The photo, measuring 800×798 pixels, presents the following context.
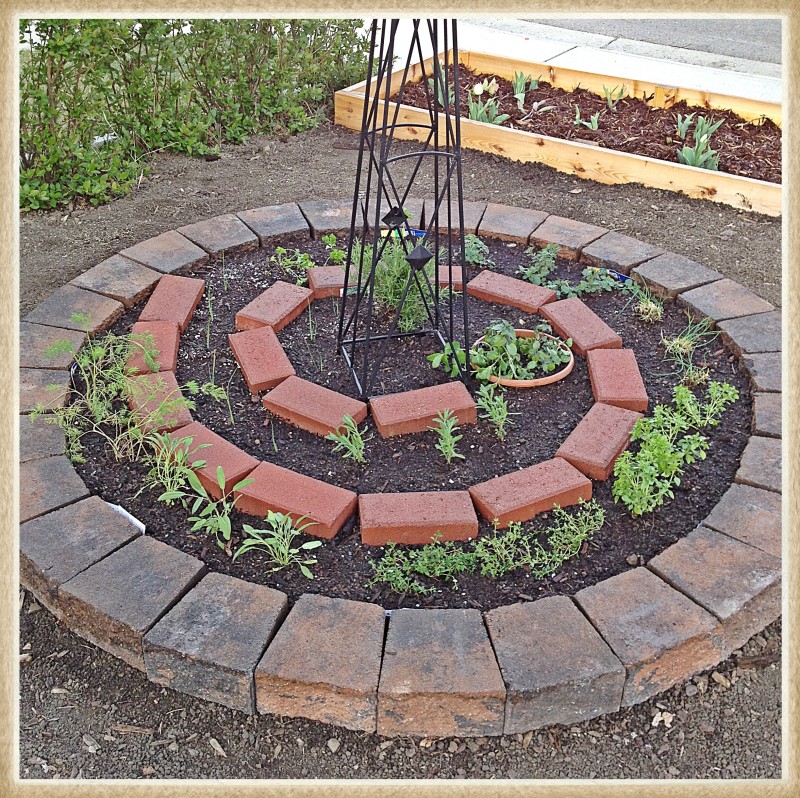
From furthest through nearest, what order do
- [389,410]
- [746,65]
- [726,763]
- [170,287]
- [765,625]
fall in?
[746,65]
[170,287]
[389,410]
[765,625]
[726,763]

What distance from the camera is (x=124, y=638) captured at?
2551 mm

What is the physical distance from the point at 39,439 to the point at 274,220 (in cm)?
195

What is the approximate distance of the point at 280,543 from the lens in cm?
278

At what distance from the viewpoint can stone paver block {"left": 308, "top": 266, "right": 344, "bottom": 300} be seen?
4.12m

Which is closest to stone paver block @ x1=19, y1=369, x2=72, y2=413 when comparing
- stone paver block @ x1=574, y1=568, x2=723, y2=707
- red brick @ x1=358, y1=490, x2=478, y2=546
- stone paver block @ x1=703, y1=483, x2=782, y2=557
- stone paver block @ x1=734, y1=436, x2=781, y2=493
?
red brick @ x1=358, y1=490, x2=478, y2=546

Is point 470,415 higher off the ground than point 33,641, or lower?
higher

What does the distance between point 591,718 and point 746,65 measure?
7.48 metres

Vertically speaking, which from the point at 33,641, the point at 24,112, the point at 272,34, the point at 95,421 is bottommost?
the point at 33,641

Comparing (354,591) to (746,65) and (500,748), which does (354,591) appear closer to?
(500,748)

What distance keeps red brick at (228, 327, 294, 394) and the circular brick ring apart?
0.82 meters

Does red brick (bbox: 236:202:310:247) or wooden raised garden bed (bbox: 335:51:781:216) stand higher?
wooden raised garden bed (bbox: 335:51:781:216)

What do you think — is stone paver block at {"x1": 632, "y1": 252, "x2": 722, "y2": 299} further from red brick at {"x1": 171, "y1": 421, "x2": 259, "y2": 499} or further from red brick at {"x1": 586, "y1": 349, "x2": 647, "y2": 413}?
red brick at {"x1": 171, "y1": 421, "x2": 259, "y2": 499}

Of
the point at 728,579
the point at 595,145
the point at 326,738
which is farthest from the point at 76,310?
the point at 595,145

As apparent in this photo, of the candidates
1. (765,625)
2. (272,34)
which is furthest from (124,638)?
(272,34)
